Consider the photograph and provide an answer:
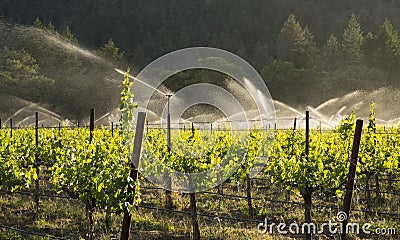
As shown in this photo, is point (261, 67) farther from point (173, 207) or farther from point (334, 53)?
point (173, 207)

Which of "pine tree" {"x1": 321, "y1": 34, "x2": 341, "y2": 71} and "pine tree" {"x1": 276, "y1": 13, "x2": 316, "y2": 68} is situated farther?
"pine tree" {"x1": 276, "y1": 13, "x2": 316, "y2": 68}

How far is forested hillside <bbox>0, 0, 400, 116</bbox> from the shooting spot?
4778cm

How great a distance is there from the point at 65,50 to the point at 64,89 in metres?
6.51

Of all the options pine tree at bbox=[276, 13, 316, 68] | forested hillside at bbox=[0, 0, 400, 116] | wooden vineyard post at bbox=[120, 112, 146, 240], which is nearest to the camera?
wooden vineyard post at bbox=[120, 112, 146, 240]

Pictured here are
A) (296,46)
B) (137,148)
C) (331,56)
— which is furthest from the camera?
(296,46)

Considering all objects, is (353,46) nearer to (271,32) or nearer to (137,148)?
(271,32)

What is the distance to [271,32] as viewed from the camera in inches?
2422

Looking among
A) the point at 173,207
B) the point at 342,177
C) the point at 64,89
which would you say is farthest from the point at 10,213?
the point at 64,89

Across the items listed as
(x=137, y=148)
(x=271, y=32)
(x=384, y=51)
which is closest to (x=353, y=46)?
(x=384, y=51)

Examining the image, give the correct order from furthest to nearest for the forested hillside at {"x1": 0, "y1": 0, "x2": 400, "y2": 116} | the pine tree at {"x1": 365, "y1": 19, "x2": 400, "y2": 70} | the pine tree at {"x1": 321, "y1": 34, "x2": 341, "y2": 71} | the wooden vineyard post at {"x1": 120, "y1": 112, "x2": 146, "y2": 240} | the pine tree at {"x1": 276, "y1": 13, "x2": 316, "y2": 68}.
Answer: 1. the pine tree at {"x1": 276, "y1": 13, "x2": 316, "y2": 68}
2. the pine tree at {"x1": 321, "y1": 34, "x2": 341, "y2": 71}
3. the forested hillside at {"x1": 0, "y1": 0, "x2": 400, "y2": 116}
4. the pine tree at {"x1": 365, "y1": 19, "x2": 400, "y2": 70}
5. the wooden vineyard post at {"x1": 120, "y1": 112, "x2": 146, "y2": 240}

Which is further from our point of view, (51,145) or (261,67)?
(261,67)

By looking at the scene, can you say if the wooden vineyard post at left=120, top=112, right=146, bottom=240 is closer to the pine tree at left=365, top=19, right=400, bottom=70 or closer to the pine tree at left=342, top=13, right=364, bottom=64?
the pine tree at left=365, top=19, right=400, bottom=70

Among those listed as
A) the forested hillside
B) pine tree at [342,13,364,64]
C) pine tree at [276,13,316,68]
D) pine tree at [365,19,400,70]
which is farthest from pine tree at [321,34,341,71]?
pine tree at [365,19,400,70]

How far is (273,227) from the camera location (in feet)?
29.5
